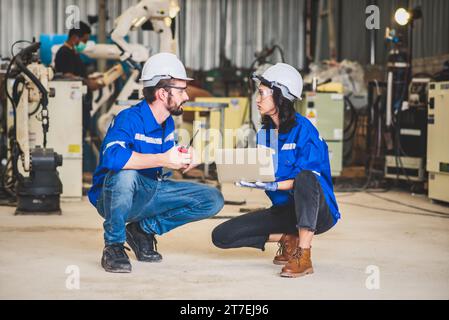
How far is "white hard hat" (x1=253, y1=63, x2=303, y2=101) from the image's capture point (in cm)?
352

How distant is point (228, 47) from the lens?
10531 mm

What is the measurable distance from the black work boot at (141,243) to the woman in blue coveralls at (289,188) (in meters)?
0.32

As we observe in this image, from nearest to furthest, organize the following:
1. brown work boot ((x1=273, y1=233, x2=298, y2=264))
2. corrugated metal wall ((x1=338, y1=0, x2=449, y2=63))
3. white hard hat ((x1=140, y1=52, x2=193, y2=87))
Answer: white hard hat ((x1=140, y1=52, x2=193, y2=87)) < brown work boot ((x1=273, y1=233, x2=298, y2=264)) < corrugated metal wall ((x1=338, y1=0, x2=449, y2=63))

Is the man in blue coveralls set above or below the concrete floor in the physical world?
above

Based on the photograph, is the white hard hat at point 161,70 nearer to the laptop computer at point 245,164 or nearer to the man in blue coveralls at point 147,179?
the man in blue coveralls at point 147,179

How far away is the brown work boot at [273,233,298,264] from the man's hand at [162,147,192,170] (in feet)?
2.13

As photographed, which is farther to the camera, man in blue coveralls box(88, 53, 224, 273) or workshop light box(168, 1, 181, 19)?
workshop light box(168, 1, 181, 19)

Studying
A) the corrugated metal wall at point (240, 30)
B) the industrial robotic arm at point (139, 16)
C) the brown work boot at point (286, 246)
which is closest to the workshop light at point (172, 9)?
the industrial robotic arm at point (139, 16)

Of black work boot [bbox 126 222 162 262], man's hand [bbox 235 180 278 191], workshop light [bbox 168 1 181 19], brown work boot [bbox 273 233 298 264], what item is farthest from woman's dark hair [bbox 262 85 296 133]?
workshop light [bbox 168 1 181 19]

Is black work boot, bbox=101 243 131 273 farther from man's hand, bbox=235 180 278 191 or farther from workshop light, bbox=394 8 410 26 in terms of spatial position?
workshop light, bbox=394 8 410 26

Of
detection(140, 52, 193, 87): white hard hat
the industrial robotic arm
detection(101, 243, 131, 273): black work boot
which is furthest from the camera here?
the industrial robotic arm

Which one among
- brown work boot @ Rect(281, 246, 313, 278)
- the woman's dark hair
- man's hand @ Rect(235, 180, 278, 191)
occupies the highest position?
the woman's dark hair
